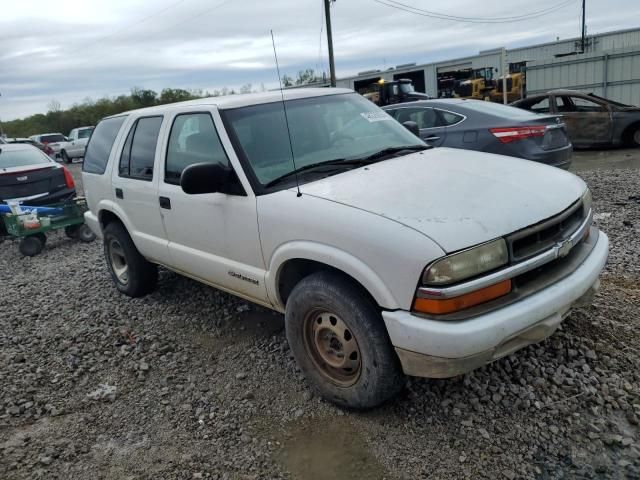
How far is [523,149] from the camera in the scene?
277 inches

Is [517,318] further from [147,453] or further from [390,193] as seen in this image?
[147,453]

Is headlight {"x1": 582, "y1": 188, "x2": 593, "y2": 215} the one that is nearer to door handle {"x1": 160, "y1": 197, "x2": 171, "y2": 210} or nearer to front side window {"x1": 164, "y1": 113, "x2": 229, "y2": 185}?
front side window {"x1": 164, "y1": 113, "x2": 229, "y2": 185}

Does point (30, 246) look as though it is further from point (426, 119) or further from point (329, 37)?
point (329, 37)

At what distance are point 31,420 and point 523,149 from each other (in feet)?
20.5

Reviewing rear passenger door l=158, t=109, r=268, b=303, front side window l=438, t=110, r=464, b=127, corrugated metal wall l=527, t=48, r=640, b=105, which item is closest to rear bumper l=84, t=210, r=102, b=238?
rear passenger door l=158, t=109, r=268, b=303

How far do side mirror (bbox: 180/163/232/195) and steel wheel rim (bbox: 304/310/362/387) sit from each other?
1040 millimetres

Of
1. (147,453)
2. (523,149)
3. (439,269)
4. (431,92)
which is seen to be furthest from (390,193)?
(431,92)

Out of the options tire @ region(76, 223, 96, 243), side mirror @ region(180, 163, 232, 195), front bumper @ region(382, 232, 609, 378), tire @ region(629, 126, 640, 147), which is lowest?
tire @ region(629, 126, 640, 147)

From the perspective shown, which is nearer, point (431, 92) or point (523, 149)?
point (523, 149)

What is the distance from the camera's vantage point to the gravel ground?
2707mm

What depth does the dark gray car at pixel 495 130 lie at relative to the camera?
7.07m

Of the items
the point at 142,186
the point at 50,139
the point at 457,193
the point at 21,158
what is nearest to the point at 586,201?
the point at 457,193

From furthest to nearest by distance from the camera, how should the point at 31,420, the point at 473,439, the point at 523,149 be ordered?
the point at 523,149, the point at 31,420, the point at 473,439

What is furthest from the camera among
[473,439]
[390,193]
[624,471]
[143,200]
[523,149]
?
[523,149]
